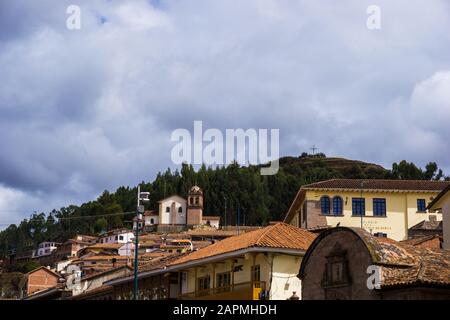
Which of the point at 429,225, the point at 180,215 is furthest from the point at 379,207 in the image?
the point at 180,215

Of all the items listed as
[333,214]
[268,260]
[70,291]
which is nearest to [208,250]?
[268,260]

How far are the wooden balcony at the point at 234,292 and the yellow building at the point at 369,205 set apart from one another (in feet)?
100

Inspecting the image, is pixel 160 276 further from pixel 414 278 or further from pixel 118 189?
pixel 118 189

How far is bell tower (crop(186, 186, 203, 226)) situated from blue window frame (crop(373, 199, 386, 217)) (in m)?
70.1

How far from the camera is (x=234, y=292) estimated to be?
34156 millimetres

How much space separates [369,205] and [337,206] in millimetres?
2913

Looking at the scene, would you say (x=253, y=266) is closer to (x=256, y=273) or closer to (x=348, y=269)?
(x=256, y=273)

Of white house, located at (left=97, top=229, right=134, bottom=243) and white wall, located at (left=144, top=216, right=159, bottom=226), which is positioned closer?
white house, located at (left=97, top=229, right=134, bottom=243)

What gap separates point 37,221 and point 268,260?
145 m

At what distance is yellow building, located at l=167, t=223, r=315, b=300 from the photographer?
33.2 m

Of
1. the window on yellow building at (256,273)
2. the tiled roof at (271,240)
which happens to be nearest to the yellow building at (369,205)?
the tiled roof at (271,240)

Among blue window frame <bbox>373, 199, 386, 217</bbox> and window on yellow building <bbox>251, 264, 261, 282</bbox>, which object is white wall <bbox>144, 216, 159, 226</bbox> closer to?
blue window frame <bbox>373, 199, 386, 217</bbox>

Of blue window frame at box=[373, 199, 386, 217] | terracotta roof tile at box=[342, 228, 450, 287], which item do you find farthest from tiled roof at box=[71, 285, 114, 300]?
blue window frame at box=[373, 199, 386, 217]

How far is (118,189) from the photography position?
171750 mm
